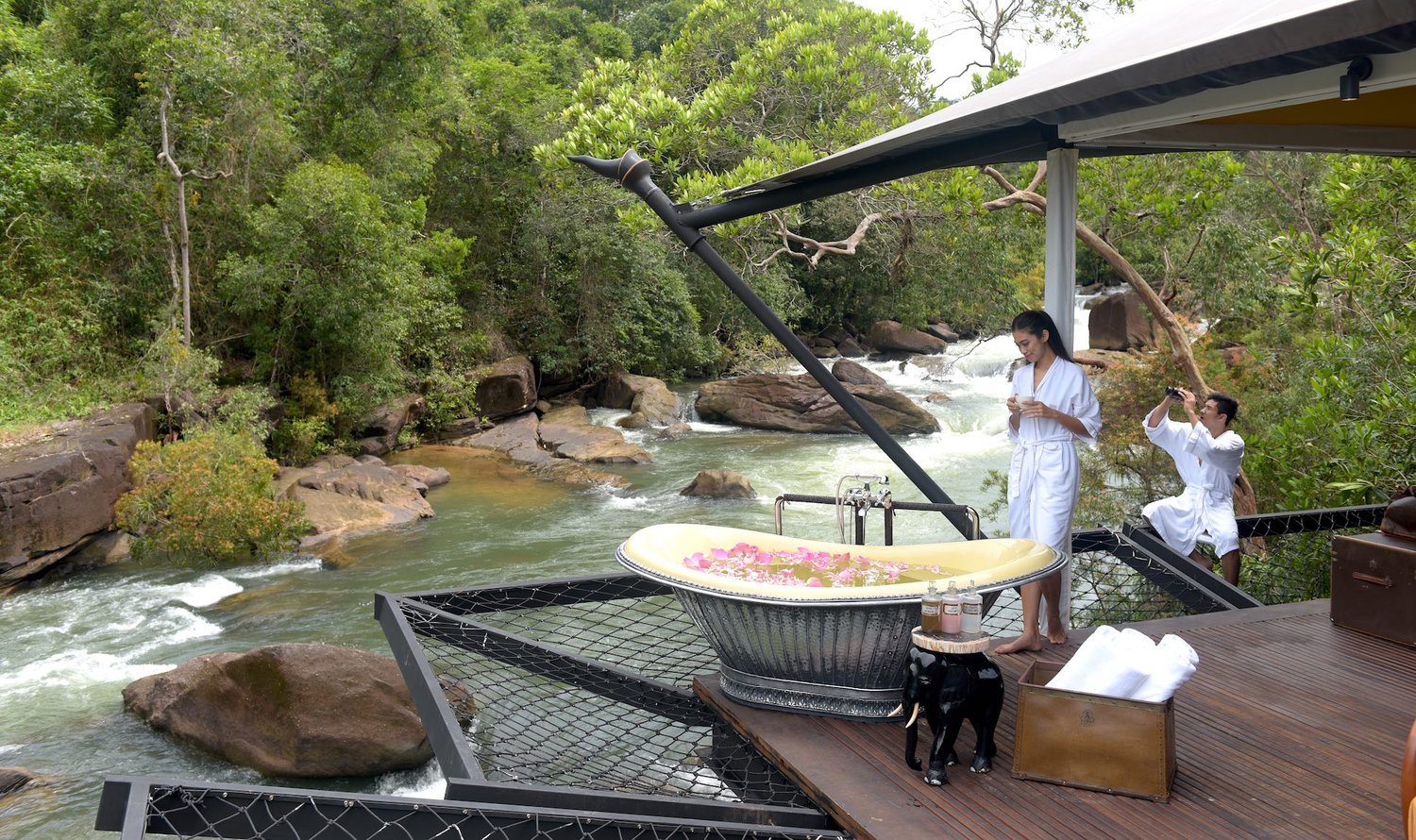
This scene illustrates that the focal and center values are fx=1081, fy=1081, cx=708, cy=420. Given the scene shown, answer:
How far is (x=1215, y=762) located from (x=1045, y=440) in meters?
1.15

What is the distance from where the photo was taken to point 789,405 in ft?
54.9

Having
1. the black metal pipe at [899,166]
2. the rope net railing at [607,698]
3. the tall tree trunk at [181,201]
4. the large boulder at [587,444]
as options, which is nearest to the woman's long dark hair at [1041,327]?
the black metal pipe at [899,166]

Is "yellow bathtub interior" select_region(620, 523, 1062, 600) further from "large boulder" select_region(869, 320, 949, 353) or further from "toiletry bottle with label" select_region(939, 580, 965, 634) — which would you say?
"large boulder" select_region(869, 320, 949, 353)

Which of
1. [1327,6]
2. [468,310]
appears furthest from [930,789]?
[468,310]

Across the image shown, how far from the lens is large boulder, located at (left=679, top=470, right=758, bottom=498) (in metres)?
12.1

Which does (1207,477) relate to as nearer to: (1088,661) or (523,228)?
(1088,661)

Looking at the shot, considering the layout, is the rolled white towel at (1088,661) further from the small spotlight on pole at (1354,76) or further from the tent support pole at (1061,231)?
the small spotlight on pole at (1354,76)

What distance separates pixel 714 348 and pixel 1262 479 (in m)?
13.7

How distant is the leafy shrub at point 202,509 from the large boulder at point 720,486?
4.25 meters

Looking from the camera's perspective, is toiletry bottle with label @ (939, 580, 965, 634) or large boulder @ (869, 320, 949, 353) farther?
large boulder @ (869, 320, 949, 353)

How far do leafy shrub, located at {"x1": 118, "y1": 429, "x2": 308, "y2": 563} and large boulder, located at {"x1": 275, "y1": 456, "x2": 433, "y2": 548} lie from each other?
50 centimetres

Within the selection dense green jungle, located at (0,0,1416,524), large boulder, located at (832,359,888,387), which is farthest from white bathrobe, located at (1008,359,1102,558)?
large boulder, located at (832,359,888,387)

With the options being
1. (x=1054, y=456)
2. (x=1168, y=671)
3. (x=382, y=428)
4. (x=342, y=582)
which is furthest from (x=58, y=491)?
(x=1168, y=671)

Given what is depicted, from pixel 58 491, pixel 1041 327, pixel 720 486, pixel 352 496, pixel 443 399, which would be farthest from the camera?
pixel 443 399
